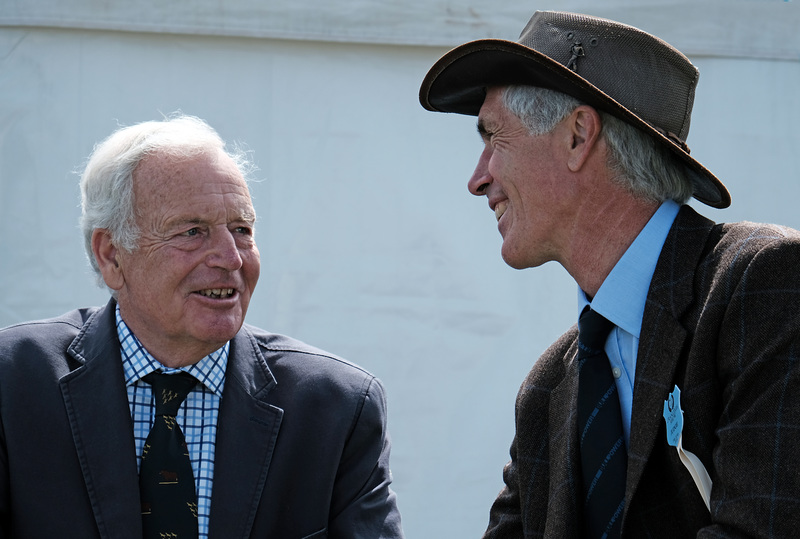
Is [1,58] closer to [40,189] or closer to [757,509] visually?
[40,189]

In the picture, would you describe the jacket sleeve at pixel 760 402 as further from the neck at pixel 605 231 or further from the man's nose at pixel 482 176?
the man's nose at pixel 482 176

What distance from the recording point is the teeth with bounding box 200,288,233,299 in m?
2.44

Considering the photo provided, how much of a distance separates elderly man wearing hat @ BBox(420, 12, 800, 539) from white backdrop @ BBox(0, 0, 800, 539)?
1.30 m

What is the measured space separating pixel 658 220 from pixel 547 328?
1725 millimetres

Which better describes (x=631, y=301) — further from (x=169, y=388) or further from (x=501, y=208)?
(x=169, y=388)

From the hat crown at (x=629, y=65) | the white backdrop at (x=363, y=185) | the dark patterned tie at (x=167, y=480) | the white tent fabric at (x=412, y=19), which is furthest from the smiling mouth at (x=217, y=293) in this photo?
the white tent fabric at (x=412, y=19)

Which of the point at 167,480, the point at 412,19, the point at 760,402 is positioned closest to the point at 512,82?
the point at 760,402

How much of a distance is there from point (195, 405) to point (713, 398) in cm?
136

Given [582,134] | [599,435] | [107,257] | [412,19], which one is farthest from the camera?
[412,19]

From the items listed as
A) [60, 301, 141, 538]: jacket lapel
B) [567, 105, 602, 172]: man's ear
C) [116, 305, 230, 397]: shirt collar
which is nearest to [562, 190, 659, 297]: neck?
[567, 105, 602, 172]: man's ear

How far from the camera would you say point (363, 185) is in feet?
12.6

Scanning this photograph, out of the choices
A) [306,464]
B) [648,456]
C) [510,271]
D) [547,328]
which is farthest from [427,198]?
[648,456]

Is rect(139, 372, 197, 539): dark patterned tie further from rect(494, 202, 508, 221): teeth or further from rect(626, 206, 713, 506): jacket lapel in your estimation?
rect(626, 206, 713, 506): jacket lapel

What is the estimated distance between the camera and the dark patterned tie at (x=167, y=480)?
→ 2270mm
